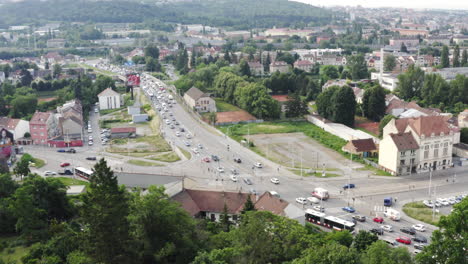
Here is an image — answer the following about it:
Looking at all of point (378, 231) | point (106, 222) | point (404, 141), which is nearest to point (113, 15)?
point (404, 141)

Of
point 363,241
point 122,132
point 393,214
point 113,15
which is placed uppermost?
point 113,15

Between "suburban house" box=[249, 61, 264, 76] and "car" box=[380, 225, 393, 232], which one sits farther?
"suburban house" box=[249, 61, 264, 76]

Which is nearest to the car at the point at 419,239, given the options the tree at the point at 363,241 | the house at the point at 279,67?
the tree at the point at 363,241

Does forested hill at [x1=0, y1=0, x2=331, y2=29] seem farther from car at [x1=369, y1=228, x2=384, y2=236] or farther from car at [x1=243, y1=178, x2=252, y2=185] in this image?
car at [x1=369, y1=228, x2=384, y2=236]

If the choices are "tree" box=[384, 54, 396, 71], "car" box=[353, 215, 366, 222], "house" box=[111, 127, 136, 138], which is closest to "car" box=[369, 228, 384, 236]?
"car" box=[353, 215, 366, 222]

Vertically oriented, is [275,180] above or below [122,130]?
below

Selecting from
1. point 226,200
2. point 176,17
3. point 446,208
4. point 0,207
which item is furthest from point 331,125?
point 176,17

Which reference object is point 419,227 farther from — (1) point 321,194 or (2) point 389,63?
(2) point 389,63
